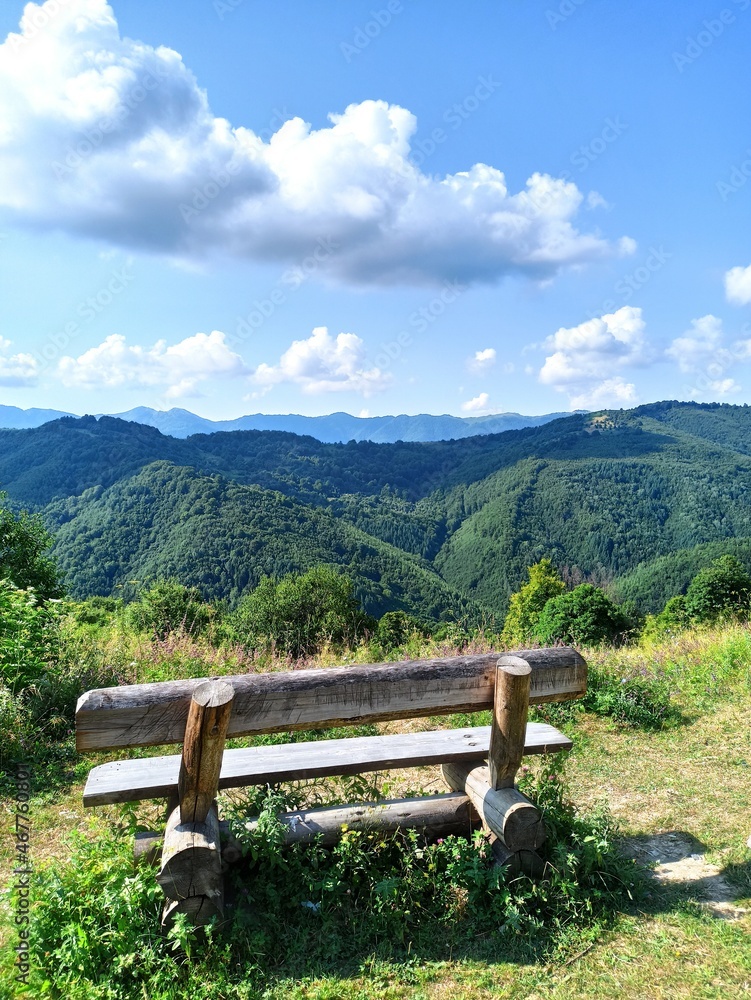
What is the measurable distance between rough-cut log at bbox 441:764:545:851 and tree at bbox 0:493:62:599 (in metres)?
14.9

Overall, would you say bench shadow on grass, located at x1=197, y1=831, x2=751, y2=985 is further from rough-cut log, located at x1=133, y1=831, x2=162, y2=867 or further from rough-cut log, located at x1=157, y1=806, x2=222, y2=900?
rough-cut log, located at x1=133, y1=831, x2=162, y2=867

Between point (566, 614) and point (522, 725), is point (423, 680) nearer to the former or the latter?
point (522, 725)

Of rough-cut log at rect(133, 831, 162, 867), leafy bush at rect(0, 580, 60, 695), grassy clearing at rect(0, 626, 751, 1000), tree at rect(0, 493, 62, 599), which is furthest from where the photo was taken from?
tree at rect(0, 493, 62, 599)

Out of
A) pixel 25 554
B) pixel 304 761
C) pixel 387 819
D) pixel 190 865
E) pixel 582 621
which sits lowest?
pixel 582 621

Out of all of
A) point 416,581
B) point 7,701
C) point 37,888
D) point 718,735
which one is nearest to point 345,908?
point 37,888

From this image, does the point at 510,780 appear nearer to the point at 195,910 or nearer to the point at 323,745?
the point at 323,745

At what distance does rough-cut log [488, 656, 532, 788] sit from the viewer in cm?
352

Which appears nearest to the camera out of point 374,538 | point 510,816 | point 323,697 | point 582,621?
point 323,697

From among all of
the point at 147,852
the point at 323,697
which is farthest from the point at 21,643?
the point at 323,697

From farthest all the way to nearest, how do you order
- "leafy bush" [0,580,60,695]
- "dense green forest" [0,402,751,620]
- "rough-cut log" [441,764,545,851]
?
"dense green forest" [0,402,751,620]
"leafy bush" [0,580,60,695]
"rough-cut log" [441,764,545,851]

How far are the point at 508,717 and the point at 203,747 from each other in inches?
68.8

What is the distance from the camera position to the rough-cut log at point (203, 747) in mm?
3014

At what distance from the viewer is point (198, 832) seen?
3.11 m

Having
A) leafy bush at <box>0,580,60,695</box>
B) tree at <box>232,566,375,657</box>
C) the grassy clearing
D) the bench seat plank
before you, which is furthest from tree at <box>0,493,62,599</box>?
the bench seat plank
